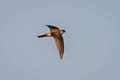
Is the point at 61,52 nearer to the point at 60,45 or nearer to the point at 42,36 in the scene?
the point at 60,45

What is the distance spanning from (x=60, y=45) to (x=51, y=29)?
127 centimetres

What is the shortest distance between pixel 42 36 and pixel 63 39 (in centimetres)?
206

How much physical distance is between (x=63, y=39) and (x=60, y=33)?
45cm

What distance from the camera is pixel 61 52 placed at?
34.4m

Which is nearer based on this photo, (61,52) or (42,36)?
(61,52)

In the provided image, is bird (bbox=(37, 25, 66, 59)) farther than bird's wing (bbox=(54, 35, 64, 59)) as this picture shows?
Yes

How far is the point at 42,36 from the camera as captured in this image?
121 ft

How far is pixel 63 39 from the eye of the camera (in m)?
35.5

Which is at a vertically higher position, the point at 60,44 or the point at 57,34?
the point at 57,34

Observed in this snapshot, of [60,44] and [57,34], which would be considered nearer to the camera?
[60,44]

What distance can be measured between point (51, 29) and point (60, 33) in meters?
0.69

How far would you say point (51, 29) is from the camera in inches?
1389

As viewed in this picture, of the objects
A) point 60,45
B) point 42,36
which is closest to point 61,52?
point 60,45

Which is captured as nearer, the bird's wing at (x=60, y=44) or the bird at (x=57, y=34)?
the bird's wing at (x=60, y=44)
